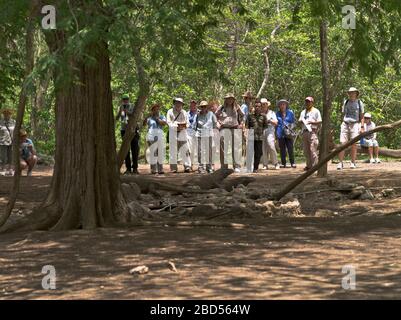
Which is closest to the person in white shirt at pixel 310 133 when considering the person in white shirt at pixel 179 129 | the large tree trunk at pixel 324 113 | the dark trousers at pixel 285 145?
the dark trousers at pixel 285 145

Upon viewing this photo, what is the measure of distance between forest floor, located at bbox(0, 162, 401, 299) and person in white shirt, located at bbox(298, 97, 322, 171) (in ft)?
20.6

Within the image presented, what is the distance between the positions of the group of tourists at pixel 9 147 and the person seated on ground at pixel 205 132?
10.4 ft

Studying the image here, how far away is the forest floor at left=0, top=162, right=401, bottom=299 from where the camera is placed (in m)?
6.75

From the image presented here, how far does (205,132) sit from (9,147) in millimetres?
3784

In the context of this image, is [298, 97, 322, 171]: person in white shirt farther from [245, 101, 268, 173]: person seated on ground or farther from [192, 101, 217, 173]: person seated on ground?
[192, 101, 217, 173]: person seated on ground

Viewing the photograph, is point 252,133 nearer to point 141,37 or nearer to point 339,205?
point 339,205

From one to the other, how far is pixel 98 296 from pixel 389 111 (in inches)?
923

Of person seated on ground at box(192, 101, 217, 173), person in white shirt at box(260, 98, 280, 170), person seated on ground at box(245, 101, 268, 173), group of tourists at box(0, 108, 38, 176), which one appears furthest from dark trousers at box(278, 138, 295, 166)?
group of tourists at box(0, 108, 38, 176)

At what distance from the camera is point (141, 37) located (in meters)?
8.43

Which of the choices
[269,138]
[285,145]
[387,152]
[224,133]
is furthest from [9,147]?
[387,152]

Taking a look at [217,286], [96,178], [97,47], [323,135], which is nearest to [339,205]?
[323,135]

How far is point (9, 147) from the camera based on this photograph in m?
18.7

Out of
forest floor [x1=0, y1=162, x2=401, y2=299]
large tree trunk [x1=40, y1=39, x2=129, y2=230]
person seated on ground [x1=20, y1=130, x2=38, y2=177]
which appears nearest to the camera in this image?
forest floor [x1=0, y1=162, x2=401, y2=299]

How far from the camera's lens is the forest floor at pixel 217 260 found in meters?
6.75
